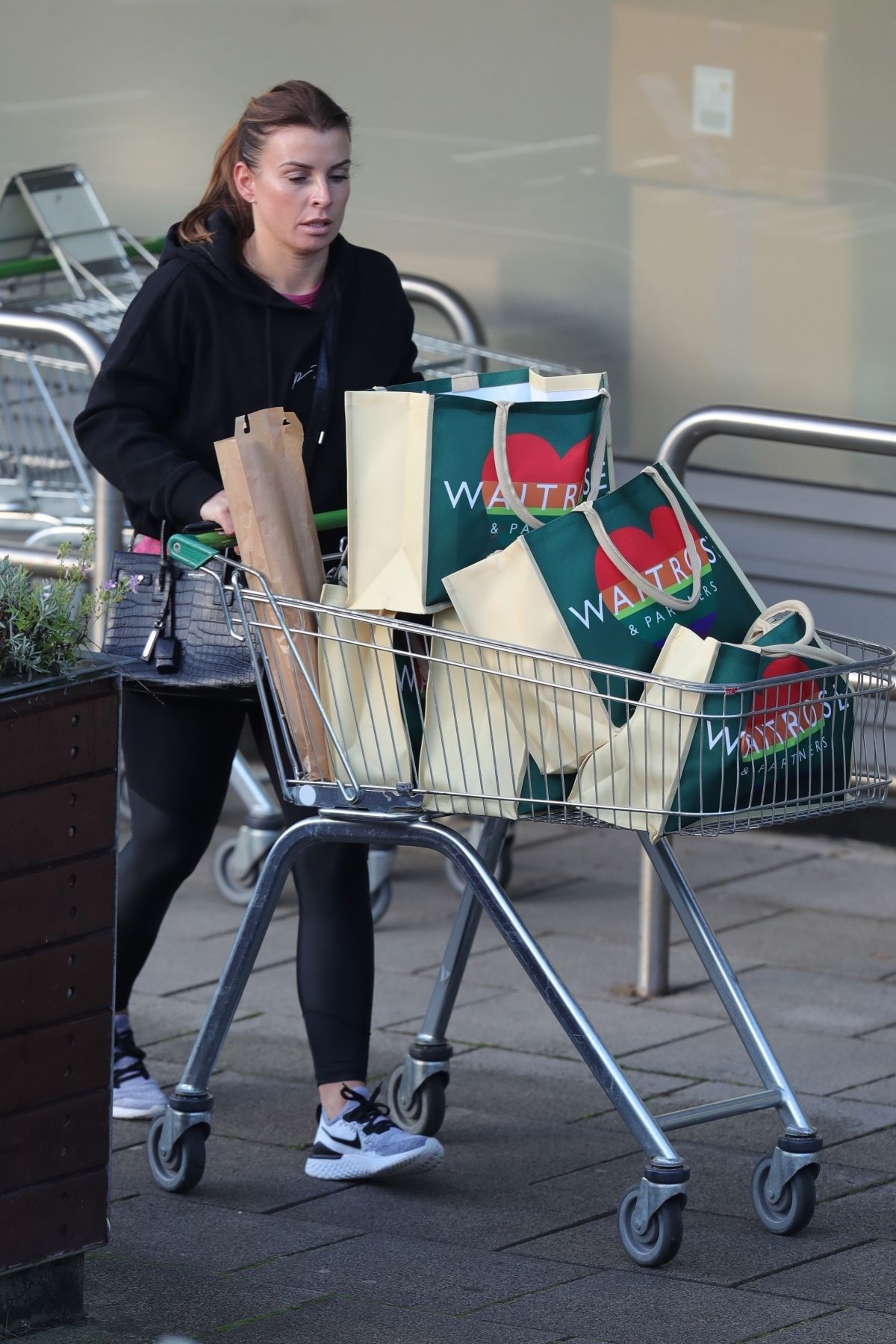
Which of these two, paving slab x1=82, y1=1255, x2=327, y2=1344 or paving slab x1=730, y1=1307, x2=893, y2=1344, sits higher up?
paving slab x1=730, y1=1307, x2=893, y2=1344

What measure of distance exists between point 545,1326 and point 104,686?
1224mm

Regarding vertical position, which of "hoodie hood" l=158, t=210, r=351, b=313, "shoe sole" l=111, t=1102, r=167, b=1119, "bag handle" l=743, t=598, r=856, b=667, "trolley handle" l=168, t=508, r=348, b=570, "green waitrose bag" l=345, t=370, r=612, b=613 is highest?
"hoodie hood" l=158, t=210, r=351, b=313

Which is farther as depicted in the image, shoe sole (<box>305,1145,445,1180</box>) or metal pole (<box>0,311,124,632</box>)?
metal pole (<box>0,311,124,632</box>)

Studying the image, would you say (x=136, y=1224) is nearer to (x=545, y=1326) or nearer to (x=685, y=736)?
(x=545, y=1326)

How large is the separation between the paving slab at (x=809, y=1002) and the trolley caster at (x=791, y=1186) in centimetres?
115

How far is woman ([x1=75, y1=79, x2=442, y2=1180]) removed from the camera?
3895 millimetres

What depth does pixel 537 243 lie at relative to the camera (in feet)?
22.8

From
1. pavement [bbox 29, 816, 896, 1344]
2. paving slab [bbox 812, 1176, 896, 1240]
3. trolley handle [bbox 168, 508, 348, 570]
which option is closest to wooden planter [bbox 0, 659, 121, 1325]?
pavement [bbox 29, 816, 896, 1344]

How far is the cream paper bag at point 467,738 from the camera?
3521 mm

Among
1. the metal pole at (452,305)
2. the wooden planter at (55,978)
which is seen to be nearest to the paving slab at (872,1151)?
the wooden planter at (55,978)

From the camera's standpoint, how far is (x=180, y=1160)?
12.9ft

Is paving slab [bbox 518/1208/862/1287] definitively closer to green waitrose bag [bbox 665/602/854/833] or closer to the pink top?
green waitrose bag [bbox 665/602/854/833]

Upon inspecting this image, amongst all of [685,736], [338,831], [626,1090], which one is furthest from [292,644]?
[626,1090]

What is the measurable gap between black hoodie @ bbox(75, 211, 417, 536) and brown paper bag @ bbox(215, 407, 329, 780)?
264mm
